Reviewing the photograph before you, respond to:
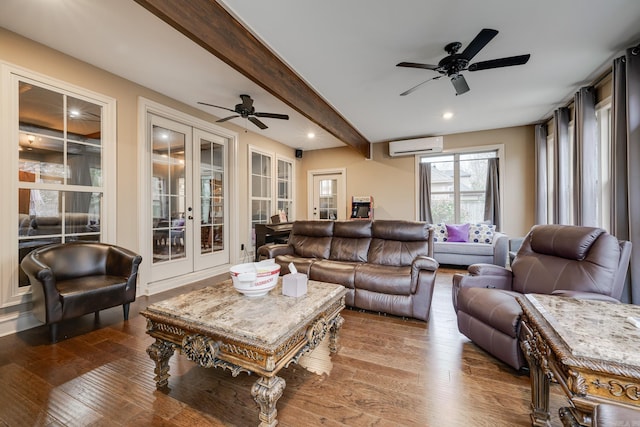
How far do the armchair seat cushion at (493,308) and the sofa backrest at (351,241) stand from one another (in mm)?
1279

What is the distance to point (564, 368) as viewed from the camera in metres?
0.85

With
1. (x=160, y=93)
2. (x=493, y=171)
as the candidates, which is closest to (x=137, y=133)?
(x=160, y=93)

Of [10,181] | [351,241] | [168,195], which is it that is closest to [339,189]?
[351,241]

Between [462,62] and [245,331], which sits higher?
[462,62]

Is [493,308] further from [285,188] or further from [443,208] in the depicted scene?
[285,188]

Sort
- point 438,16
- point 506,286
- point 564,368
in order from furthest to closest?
point 506,286
point 438,16
point 564,368

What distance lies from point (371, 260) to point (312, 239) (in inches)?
35.8

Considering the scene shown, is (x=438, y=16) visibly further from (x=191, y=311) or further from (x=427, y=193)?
(x=427, y=193)

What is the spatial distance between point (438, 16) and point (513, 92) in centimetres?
215

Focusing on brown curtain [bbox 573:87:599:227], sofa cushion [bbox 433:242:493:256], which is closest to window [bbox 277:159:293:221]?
sofa cushion [bbox 433:242:493:256]

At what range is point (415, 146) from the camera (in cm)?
546

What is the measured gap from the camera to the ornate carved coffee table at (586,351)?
77 centimetres

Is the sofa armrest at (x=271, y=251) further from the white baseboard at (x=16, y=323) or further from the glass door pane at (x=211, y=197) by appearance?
the white baseboard at (x=16, y=323)

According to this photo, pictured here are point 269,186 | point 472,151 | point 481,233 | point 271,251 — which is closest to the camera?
point 271,251
